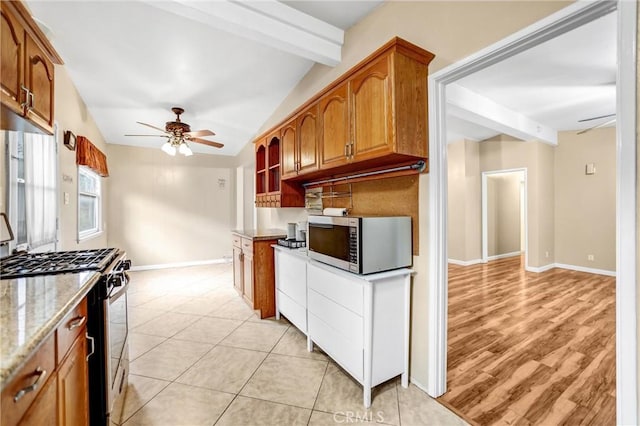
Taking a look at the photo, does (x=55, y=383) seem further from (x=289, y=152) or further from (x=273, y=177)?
(x=273, y=177)

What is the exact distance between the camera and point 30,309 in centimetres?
85

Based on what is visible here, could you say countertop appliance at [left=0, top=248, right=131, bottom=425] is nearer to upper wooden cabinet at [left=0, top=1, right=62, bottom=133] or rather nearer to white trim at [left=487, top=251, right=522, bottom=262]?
upper wooden cabinet at [left=0, top=1, right=62, bottom=133]

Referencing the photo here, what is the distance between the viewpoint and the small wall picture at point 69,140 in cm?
282

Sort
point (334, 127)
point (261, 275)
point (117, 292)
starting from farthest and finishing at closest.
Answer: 1. point (261, 275)
2. point (334, 127)
3. point (117, 292)

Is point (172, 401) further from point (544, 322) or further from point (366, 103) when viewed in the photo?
point (544, 322)

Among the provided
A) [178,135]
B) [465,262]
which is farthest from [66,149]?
[465,262]

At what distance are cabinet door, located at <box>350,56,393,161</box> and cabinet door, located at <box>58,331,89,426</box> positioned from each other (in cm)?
178

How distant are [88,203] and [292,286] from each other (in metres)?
3.74

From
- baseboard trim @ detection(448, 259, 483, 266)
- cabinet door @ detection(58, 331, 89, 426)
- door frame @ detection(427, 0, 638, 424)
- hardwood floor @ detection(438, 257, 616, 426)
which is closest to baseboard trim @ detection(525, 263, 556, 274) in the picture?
baseboard trim @ detection(448, 259, 483, 266)

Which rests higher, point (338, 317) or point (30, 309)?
point (30, 309)

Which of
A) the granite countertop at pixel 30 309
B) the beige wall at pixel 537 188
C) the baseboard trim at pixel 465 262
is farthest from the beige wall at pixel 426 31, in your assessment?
the beige wall at pixel 537 188

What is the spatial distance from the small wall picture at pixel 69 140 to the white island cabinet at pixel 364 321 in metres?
2.92

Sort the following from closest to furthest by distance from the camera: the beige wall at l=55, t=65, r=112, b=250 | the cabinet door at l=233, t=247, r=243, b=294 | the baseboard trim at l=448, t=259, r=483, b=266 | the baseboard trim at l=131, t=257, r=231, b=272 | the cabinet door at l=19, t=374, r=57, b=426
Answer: the cabinet door at l=19, t=374, r=57, b=426 < the beige wall at l=55, t=65, r=112, b=250 < the cabinet door at l=233, t=247, r=243, b=294 < the baseboard trim at l=131, t=257, r=231, b=272 < the baseboard trim at l=448, t=259, r=483, b=266

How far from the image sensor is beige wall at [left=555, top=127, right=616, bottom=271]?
15.5 feet
